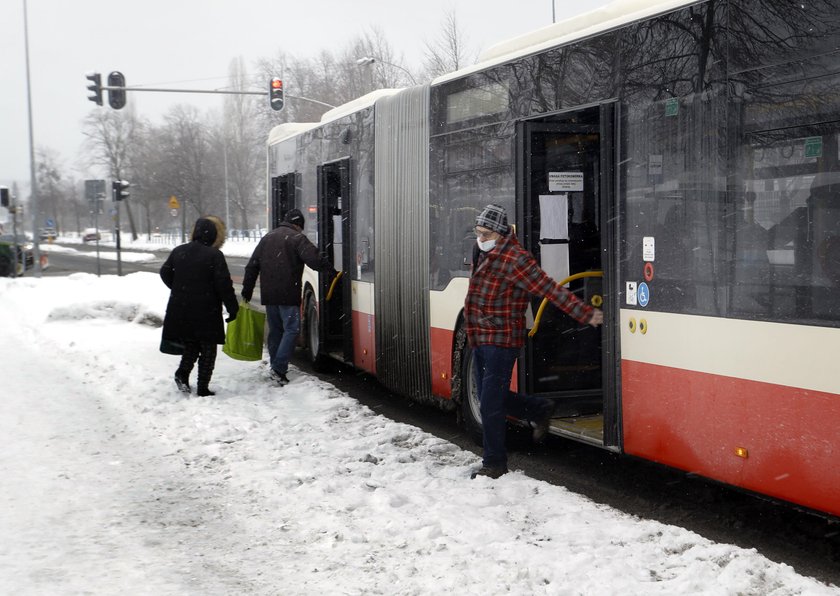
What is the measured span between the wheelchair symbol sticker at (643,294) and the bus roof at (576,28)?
64.0 inches

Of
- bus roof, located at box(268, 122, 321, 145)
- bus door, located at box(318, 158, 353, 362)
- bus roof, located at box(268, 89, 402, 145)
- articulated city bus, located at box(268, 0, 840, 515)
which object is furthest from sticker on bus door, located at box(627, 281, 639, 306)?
bus roof, located at box(268, 122, 321, 145)

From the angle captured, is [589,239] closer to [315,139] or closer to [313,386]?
[313,386]

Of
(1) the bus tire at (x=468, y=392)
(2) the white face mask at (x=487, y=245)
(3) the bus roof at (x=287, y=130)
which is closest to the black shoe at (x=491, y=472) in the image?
(1) the bus tire at (x=468, y=392)

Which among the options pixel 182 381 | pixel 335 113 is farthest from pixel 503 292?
pixel 335 113

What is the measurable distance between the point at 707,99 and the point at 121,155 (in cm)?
8430

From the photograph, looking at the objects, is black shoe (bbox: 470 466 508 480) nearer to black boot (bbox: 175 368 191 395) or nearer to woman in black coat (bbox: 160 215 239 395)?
woman in black coat (bbox: 160 215 239 395)

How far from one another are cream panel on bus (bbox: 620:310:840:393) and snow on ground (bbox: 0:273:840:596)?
922 mm

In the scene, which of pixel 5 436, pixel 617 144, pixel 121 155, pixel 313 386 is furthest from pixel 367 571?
pixel 121 155

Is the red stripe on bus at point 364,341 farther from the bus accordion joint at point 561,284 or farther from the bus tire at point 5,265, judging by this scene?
the bus tire at point 5,265

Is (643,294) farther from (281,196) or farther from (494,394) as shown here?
(281,196)

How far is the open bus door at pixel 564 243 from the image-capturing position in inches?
287

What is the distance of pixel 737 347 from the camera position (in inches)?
205

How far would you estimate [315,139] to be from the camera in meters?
12.3

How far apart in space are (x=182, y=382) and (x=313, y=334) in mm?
2672
